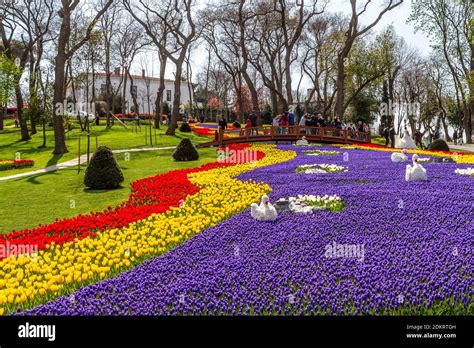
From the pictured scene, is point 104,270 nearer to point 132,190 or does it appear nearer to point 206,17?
point 132,190

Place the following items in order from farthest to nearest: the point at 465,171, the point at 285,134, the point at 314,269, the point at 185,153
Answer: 1. the point at 285,134
2. the point at 185,153
3. the point at 465,171
4. the point at 314,269

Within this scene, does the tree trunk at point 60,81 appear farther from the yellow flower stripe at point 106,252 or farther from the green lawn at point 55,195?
the yellow flower stripe at point 106,252

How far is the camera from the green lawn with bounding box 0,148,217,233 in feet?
37.5

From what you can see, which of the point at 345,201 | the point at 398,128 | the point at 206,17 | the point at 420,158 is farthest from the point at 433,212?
the point at 398,128

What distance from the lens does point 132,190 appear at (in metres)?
14.3

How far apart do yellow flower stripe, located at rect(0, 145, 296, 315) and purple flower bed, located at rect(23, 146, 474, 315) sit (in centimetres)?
43

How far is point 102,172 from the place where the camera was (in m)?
14.6

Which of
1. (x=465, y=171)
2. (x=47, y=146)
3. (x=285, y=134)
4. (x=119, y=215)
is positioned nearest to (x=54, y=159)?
(x=47, y=146)

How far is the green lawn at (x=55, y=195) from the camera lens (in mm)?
11430

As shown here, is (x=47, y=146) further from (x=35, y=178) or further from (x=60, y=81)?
(x=35, y=178)

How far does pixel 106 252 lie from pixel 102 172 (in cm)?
758

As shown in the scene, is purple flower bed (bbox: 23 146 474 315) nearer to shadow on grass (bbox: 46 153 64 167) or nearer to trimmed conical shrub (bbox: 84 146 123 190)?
trimmed conical shrub (bbox: 84 146 123 190)

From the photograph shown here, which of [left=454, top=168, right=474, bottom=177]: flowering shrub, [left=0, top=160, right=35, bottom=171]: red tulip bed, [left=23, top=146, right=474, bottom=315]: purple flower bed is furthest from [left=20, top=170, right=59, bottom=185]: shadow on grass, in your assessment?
[left=454, top=168, right=474, bottom=177]: flowering shrub
